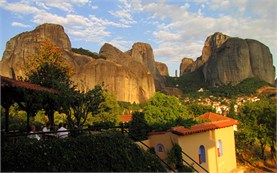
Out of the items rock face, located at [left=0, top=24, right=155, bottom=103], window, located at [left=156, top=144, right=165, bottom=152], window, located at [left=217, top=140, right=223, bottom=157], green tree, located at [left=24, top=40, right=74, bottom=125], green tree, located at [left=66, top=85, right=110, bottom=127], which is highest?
rock face, located at [left=0, top=24, right=155, bottom=103]

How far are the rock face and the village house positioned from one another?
29.9m

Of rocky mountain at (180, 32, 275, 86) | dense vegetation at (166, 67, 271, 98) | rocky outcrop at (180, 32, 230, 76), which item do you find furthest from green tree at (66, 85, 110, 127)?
rocky outcrop at (180, 32, 230, 76)

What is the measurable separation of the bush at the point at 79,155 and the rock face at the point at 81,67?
120ft

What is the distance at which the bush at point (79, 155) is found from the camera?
6.04 meters

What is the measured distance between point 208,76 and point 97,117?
8287cm

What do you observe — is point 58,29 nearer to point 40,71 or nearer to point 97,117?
point 97,117

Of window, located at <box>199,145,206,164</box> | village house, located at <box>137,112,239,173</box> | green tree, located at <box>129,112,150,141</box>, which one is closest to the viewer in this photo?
village house, located at <box>137,112,239,173</box>

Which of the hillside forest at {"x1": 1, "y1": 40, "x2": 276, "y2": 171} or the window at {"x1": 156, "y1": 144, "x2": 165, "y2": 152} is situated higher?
the hillside forest at {"x1": 1, "y1": 40, "x2": 276, "y2": 171}

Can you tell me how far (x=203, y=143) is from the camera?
49.9 ft

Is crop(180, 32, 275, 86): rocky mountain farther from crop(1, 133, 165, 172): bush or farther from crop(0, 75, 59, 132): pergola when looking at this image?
crop(0, 75, 59, 132): pergola

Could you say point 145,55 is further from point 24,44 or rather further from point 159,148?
point 159,148

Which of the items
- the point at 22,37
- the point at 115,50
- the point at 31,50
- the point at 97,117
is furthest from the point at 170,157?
the point at 115,50

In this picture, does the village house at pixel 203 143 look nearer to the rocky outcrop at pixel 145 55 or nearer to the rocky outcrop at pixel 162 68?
the rocky outcrop at pixel 145 55

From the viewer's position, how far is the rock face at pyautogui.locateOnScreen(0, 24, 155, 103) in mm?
46403
